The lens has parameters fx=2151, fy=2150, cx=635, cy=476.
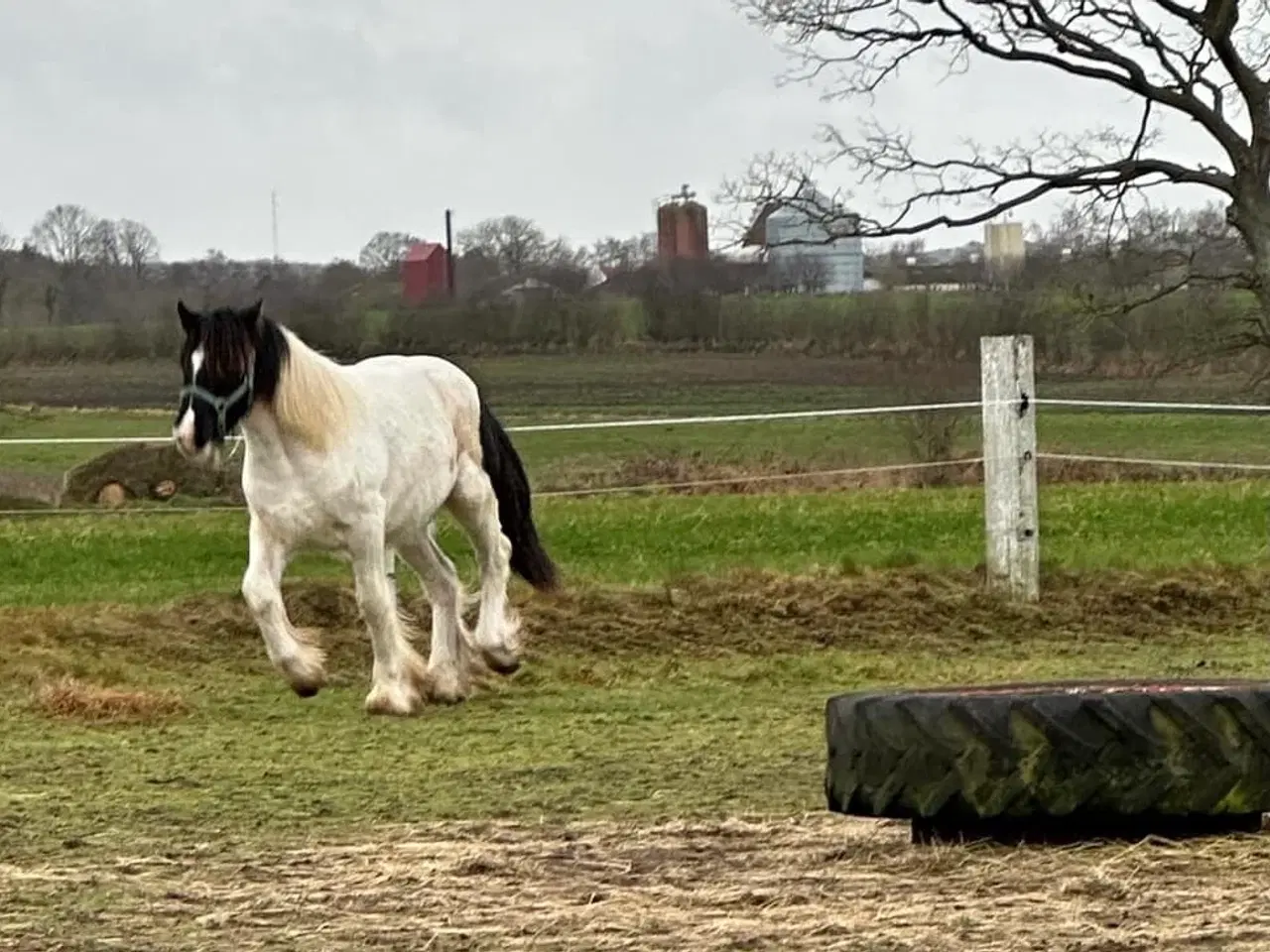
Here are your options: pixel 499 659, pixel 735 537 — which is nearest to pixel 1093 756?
pixel 499 659

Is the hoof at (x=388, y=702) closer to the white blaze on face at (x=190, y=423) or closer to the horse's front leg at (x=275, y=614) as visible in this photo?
the horse's front leg at (x=275, y=614)

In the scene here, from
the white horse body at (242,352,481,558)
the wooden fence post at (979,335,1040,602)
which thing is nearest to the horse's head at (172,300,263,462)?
the white horse body at (242,352,481,558)

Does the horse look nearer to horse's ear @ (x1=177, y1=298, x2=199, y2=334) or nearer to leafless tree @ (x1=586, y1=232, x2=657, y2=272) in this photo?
horse's ear @ (x1=177, y1=298, x2=199, y2=334)

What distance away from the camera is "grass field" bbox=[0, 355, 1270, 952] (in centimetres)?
460

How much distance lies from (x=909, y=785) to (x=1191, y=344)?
1870cm

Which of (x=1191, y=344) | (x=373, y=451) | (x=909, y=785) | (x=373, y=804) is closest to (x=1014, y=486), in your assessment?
(x=373, y=451)

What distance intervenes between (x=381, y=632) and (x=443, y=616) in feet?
2.35

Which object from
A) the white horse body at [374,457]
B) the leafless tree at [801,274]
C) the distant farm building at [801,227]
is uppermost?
the distant farm building at [801,227]

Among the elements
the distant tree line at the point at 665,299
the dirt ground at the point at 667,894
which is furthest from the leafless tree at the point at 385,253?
the dirt ground at the point at 667,894

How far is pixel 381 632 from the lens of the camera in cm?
910

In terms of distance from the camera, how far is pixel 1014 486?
40.8 ft

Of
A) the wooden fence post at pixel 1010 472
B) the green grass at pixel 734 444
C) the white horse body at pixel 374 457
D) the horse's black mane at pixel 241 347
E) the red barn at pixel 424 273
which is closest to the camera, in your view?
the horse's black mane at pixel 241 347

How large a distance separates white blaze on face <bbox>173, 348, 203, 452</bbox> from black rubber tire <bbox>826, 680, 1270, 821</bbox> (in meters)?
4.00

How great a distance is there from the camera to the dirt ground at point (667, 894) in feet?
14.1
